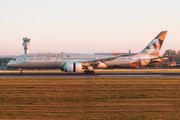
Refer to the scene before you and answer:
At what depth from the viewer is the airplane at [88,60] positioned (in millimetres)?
38219

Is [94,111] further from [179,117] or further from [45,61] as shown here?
[45,61]

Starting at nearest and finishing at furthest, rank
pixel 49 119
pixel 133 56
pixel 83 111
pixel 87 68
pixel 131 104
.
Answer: pixel 49 119, pixel 83 111, pixel 131 104, pixel 87 68, pixel 133 56

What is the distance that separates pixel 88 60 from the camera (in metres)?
38.6

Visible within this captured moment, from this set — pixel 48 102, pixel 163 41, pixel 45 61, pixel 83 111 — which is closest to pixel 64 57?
pixel 45 61

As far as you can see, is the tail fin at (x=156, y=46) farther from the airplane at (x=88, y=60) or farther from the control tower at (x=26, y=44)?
the control tower at (x=26, y=44)

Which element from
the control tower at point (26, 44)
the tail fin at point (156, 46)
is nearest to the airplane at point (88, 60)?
the tail fin at point (156, 46)

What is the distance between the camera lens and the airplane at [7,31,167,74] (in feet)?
125

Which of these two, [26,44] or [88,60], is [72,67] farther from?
[26,44]

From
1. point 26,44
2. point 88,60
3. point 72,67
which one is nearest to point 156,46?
point 88,60

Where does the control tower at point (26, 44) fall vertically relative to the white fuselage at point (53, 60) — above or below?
above

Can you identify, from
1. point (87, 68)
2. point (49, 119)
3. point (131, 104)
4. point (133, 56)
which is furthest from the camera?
point (133, 56)

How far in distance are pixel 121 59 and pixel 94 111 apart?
30.4 m

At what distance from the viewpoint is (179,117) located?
8.91 m

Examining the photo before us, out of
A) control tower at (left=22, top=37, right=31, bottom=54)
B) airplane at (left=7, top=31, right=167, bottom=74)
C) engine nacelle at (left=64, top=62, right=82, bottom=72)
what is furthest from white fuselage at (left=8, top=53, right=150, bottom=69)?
control tower at (left=22, top=37, right=31, bottom=54)
